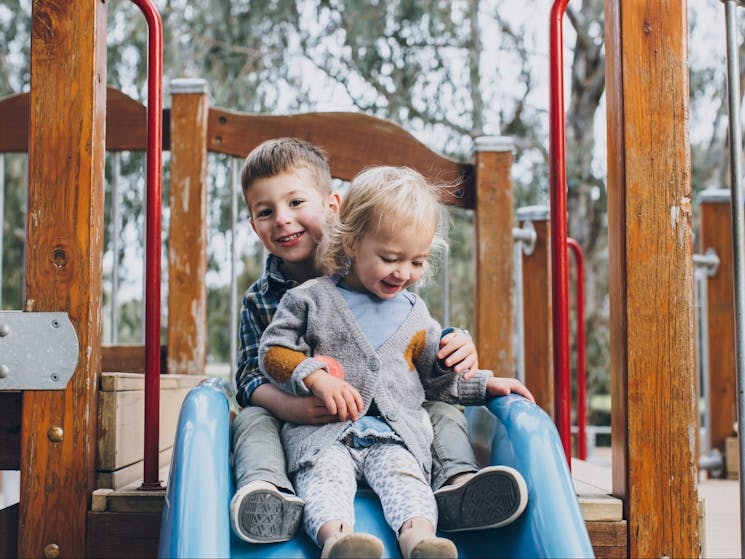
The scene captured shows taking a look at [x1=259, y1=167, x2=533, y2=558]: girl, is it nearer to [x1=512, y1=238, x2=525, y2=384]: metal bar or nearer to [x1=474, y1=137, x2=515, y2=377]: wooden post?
[x1=474, y1=137, x2=515, y2=377]: wooden post

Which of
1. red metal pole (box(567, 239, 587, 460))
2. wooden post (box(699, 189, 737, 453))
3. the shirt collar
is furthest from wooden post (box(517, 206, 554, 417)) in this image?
the shirt collar

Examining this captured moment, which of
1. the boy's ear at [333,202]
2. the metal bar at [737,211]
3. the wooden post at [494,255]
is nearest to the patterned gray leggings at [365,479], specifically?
the metal bar at [737,211]

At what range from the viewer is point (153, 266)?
1620mm

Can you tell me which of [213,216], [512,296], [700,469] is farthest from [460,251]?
[512,296]

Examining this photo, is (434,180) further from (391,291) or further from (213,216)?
(213,216)

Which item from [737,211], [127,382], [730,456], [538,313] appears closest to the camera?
[737,211]

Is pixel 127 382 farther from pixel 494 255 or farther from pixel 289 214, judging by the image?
pixel 494 255

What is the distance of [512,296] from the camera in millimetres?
3023

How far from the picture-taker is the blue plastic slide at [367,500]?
4.29 feet

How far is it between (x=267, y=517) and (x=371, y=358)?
362mm

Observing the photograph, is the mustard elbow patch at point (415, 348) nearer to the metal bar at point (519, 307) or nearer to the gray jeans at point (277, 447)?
the gray jeans at point (277, 447)

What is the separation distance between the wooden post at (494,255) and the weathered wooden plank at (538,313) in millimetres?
586

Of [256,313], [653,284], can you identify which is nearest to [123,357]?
[256,313]

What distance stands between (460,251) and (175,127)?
4275 mm
